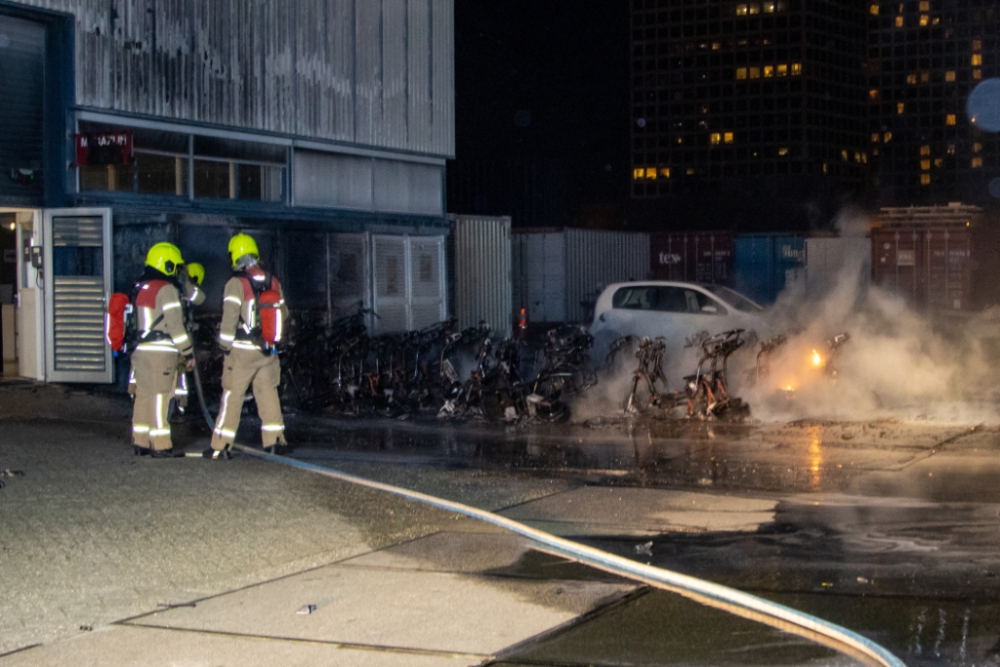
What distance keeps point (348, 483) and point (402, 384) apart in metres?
5.72

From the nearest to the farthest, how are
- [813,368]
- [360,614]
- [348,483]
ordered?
[360,614] < [348,483] < [813,368]

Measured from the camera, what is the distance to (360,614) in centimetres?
598

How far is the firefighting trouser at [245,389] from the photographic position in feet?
35.2

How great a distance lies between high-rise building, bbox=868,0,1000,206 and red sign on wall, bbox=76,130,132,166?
171 metres

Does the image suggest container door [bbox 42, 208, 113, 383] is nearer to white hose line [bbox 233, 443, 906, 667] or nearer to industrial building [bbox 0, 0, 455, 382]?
industrial building [bbox 0, 0, 455, 382]

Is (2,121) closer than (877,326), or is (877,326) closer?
(2,121)

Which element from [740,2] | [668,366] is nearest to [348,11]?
[668,366]

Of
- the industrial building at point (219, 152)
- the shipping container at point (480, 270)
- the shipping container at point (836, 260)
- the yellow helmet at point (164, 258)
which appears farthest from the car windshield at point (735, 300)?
the shipping container at point (836, 260)

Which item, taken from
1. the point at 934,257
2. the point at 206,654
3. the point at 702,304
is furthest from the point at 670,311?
the point at 934,257

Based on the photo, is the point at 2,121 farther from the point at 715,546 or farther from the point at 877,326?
the point at 877,326

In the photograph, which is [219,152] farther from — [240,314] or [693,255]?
[693,255]

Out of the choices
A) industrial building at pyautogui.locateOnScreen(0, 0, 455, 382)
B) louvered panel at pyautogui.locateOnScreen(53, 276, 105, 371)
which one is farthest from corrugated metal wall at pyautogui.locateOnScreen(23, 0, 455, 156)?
louvered panel at pyautogui.locateOnScreen(53, 276, 105, 371)

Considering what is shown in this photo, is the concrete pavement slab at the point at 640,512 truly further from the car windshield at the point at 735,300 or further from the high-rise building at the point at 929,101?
the high-rise building at the point at 929,101

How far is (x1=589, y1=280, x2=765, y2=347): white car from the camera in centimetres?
1686
